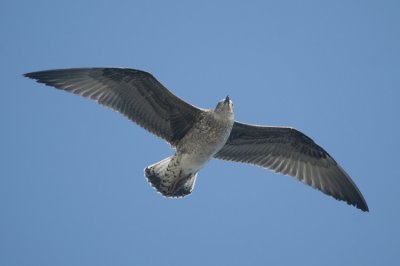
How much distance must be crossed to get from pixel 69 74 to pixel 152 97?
1198 mm

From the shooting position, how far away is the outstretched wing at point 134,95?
29.3 feet

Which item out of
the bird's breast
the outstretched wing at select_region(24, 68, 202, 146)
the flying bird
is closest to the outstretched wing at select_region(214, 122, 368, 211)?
the flying bird

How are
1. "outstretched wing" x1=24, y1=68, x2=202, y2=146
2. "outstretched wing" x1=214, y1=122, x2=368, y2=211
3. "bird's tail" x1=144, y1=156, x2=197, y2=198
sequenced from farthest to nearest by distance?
"outstretched wing" x1=214, y1=122, x2=368, y2=211, "bird's tail" x1=144, y1=156, x2=197, y2=198, "outstretched wing" x1=24, y1=68, x2=202, y2=146

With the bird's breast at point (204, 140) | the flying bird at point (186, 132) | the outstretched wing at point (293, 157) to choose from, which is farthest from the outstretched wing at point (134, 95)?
the outstretched wing at point (293, 157)

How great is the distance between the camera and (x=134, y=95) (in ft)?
29.9

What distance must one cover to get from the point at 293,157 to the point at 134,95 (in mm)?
2731

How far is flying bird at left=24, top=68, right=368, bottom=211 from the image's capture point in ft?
29.4

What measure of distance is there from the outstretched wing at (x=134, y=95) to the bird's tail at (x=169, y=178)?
0.35 m

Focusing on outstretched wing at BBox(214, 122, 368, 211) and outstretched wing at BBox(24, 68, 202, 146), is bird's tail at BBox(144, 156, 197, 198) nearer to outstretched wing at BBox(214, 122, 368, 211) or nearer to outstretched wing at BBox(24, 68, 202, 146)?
outstretched wing at BBox(24, 68, 202, 146)

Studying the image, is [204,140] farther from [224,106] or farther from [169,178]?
[169,178]

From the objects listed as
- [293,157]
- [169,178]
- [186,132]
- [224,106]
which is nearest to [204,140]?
[186,132]

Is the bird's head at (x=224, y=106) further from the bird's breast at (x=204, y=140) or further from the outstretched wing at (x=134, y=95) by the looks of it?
the outstretched wing at (x=134, y=95)

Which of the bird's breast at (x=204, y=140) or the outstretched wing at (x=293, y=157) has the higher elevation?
the outstretched wing at (x=293, y=157)

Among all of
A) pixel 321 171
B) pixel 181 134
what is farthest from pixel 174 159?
pixel 321 171
